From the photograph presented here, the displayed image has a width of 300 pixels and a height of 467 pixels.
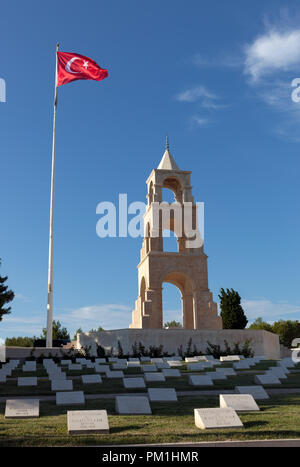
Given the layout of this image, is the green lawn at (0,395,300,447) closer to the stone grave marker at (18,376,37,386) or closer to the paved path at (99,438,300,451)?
the paved path at (99,438,300,451)

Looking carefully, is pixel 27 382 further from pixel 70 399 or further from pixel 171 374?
pixel 171 374

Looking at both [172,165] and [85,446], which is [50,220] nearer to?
[172,165]

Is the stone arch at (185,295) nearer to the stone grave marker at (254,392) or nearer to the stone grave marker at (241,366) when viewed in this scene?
the stone grave marker at (241,366)

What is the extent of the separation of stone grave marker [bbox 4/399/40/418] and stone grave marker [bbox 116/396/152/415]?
5.36 ft

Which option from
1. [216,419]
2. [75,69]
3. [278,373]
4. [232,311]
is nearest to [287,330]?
[232,311]

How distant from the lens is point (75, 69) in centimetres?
3416

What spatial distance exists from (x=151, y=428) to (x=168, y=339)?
68.5 feet

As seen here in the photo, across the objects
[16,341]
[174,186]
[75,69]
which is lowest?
[16,341]

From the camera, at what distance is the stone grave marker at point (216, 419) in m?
8.42

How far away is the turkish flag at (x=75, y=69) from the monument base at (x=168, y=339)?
17886mm

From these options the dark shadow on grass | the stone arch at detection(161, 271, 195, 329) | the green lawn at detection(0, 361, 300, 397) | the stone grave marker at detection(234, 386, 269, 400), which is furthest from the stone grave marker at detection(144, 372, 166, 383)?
the stone arch at detection(161, 271, 195, 329)

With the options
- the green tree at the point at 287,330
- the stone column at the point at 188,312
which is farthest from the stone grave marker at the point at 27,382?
the green tree at the point at 287,330

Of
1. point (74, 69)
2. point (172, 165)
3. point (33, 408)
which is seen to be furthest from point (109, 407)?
point (172, 165)

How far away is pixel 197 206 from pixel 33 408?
101 feet
